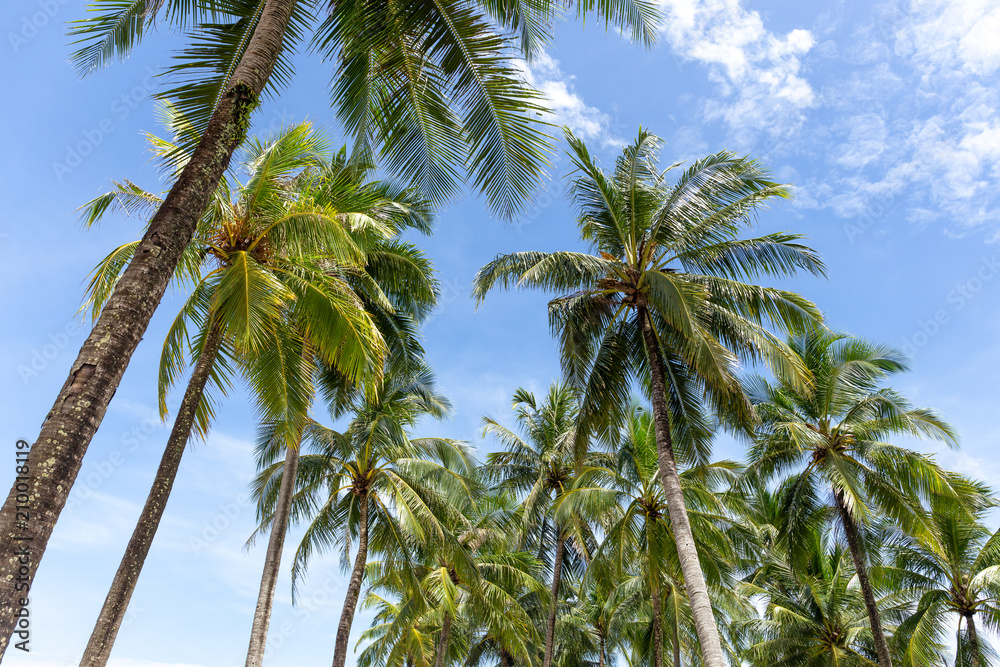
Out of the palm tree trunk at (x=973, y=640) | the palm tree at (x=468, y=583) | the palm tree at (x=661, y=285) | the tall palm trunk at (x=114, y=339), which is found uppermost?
the palm tree at (x=661, y=285)

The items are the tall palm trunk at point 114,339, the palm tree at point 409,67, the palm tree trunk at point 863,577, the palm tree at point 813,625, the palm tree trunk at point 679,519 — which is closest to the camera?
the tall palm trunk at point 114,339

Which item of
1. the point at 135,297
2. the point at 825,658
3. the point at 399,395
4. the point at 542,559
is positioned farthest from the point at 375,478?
the point at 825,658

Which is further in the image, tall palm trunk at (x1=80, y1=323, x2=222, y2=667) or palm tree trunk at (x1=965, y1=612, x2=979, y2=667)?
palm tree trunk at (x1=965, y1=612, x2=979, y2=667)

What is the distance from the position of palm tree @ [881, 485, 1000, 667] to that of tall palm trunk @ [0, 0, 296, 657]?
1896cm

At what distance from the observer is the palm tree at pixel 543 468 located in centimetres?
2083

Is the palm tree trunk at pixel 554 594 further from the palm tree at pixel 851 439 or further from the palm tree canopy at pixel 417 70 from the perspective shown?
the palm tree canopy at pixel 417 70

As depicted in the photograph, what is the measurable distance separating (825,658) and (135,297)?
76.3ft

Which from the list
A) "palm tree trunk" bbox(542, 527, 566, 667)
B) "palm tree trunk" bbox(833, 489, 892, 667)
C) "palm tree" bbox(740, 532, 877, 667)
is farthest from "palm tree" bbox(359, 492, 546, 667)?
"palm tree trunk" bbox(833, 489, 892, 667)

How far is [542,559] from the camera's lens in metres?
21.6

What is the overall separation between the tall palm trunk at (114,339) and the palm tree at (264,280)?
3.72 meters

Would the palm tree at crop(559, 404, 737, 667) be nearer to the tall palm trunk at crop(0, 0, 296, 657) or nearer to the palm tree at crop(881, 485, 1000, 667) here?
the palm tree at crop(881, 485, 1000, 667)

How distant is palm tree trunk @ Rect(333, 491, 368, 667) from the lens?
627 inches

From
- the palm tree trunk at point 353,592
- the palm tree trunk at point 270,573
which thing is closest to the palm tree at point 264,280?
the palm tree trunk at point 270,573

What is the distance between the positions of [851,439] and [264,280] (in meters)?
14.7
